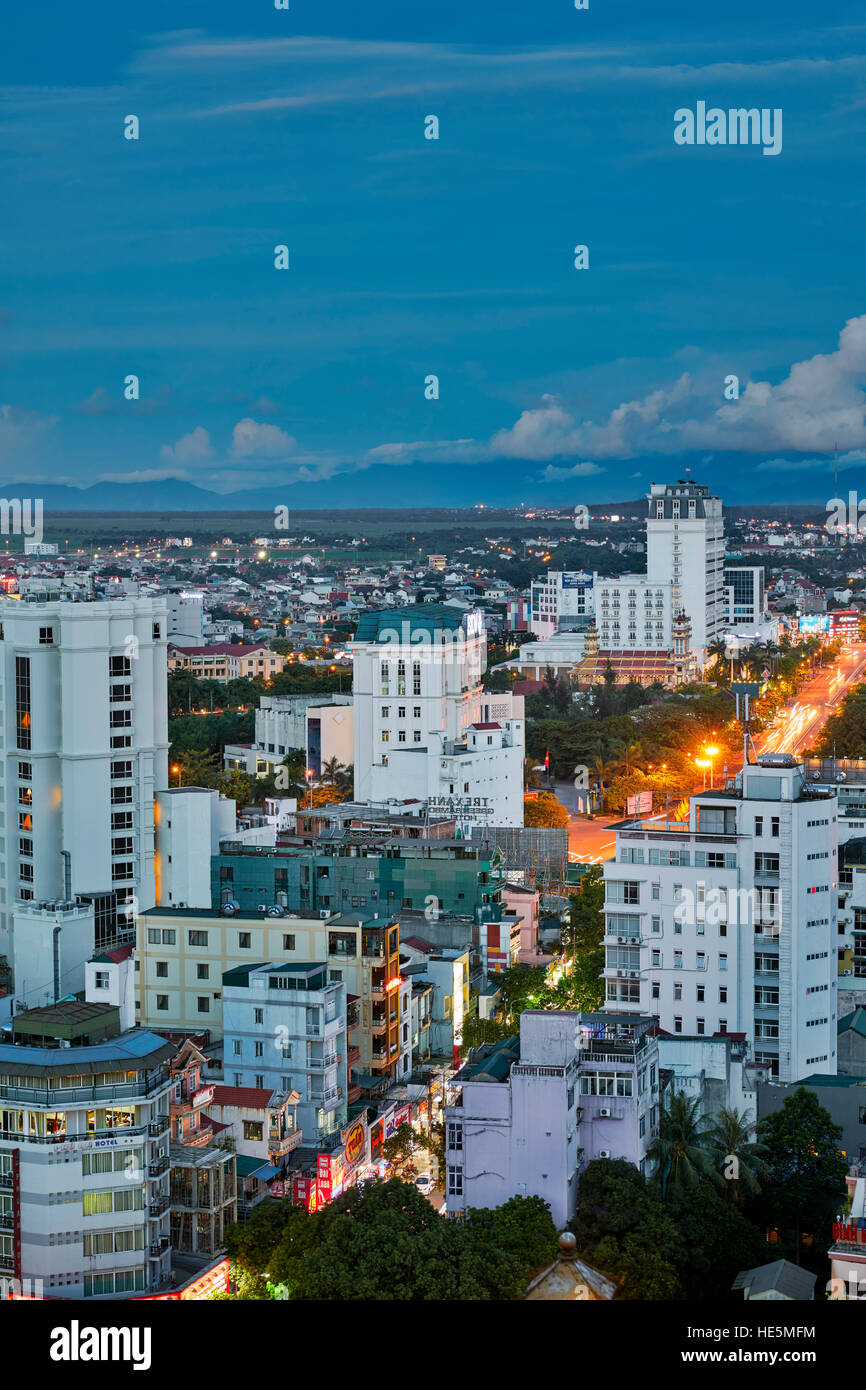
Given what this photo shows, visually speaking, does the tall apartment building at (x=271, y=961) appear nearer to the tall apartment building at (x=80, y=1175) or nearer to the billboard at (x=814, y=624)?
the tall apartment building at (x=80, y=1175)

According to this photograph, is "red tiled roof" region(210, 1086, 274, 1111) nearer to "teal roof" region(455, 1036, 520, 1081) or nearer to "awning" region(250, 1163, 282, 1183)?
"awning" region(250, 1163, 282, 1183)

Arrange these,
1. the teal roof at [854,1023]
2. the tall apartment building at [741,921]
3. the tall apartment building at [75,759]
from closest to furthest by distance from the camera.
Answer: the tall apartment building at [741,921]
the teal roof at [854,1023]
the tall apartment building at [75,759]

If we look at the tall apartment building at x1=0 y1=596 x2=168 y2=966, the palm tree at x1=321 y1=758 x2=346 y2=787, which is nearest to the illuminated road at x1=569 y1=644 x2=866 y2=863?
the palm tree at x1=321 y1=758 x2=346 y2=787

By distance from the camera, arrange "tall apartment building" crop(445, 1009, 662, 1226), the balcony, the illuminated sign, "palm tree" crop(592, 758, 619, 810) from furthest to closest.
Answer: "palm tree" crop(592, 758, 619, 810) → the illuminated sign → the balcony → "tall apartment building" crop(445, 1009, 662, 1226)

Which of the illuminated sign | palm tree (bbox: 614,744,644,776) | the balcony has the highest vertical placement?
palm tree (bbox: 614,744,644,776)

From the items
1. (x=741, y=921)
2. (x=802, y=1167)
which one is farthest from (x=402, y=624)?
(x=802, y=1167)

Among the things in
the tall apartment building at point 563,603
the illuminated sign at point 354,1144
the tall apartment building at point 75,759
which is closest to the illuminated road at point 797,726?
the illuminated sign at point 354,1144

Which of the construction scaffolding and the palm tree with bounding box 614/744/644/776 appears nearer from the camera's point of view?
the construction scaffolding

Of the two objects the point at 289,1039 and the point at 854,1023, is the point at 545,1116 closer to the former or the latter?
→ the point at 289,1039
